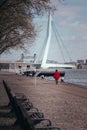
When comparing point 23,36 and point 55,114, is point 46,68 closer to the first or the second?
point 23,36

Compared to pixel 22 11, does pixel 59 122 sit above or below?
below

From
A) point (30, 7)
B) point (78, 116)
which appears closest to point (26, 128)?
point (78, 116)

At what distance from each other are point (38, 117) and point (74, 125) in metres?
1.98

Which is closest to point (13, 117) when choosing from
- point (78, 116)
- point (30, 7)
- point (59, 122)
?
point (59, 122)

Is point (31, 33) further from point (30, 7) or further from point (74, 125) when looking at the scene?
point (74, 125)

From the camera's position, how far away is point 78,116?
18.8 m

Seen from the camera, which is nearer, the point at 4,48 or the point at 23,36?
the point at 23,36

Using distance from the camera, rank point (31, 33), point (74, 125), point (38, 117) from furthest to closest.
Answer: point (31, 33) < point (74, 125) < point (38, 117)

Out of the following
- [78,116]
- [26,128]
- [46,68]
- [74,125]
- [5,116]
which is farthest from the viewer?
[46,68]

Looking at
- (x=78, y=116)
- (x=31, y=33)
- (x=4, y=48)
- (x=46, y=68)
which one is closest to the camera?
(x=78, y=116)

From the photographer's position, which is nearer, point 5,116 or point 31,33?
point 5,116

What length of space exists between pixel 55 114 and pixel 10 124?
3970 millimetres

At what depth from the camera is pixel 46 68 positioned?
13025 centimetres

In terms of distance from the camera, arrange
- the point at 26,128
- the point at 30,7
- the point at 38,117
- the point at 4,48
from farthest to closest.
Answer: the point at 4,48, the point at 30,7, the point at 38,117, the point at 26,128
